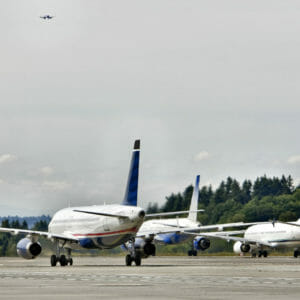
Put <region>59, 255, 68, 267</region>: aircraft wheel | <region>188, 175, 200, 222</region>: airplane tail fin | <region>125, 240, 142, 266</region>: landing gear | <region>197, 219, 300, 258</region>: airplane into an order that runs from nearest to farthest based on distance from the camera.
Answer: <region>125, 240, 142, 266</region>: landing gear → <region>59, 255, 68, 267</region>: aircraft wheel → <region>197, 219, 300, 258</region>: airplane → <region>188, 175, 200, 222</region>: airplane tail fin

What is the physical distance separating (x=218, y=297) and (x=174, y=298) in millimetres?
1453

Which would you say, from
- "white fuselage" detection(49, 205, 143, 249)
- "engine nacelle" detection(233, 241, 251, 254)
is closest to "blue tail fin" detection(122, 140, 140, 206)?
"white fuselage" detection(49, 205, 143, 249)

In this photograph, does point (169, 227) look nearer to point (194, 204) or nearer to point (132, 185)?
point (194, 204)

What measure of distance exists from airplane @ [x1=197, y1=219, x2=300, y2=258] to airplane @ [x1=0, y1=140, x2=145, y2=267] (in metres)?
49.5

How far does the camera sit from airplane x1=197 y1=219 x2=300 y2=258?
12175 cm

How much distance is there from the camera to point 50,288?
110 ft

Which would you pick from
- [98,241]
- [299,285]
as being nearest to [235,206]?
[98,241]

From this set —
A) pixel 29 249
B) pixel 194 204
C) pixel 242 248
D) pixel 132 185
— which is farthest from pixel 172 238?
pixel 132 185

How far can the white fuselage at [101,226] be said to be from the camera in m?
67.6

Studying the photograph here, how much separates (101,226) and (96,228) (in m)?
0.92

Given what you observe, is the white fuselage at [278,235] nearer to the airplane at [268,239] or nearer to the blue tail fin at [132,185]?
the airplane at [268,239]

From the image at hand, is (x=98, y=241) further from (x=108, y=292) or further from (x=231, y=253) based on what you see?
(x=231, y=253)

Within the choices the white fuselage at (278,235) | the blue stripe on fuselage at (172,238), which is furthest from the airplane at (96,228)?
the blue stripe on fuselage at (172,238)

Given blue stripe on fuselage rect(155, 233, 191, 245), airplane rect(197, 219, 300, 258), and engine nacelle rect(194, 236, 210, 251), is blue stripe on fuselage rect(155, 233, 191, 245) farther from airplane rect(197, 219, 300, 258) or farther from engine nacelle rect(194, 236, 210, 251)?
airplane rect(197, 219, 300, 258)
